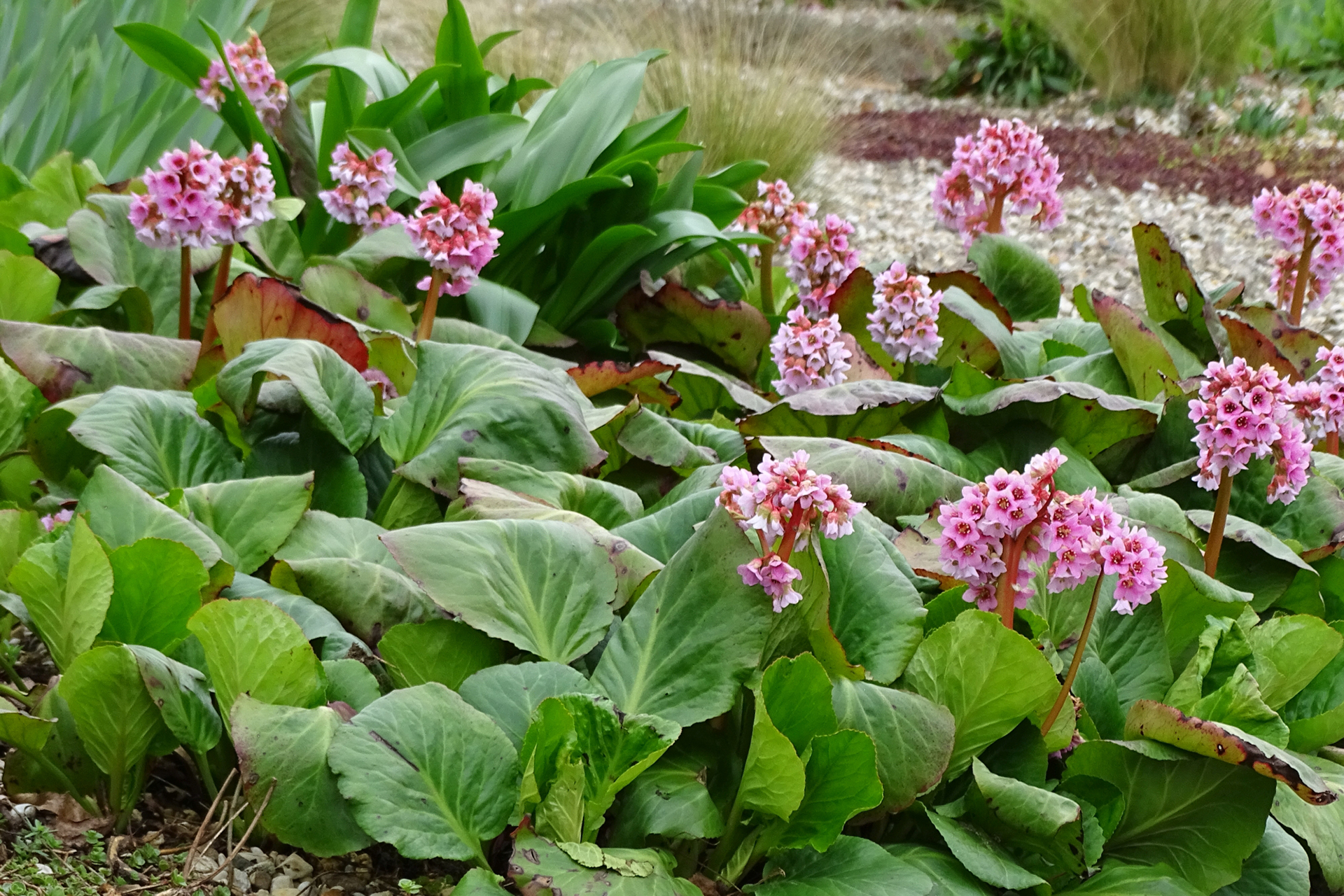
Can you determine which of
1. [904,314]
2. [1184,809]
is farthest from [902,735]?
[904,314]

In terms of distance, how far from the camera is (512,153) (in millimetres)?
3316

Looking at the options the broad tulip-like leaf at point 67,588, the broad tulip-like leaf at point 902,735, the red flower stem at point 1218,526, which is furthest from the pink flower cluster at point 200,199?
the red flower stem at point 1218,526

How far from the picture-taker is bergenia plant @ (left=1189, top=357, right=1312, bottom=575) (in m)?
1.76

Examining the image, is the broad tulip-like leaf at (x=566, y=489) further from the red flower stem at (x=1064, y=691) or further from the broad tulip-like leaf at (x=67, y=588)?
the red flower stem at (x=1064, y=691)

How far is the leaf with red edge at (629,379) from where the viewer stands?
2.40 meters

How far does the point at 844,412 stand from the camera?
215 cm

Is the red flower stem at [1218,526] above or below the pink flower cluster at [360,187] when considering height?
below

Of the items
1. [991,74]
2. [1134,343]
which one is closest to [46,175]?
[1134,343]

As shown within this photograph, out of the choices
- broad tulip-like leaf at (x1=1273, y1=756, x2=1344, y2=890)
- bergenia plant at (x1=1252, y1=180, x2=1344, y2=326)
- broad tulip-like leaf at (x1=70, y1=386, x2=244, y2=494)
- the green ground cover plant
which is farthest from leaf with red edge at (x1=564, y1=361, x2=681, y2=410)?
bergenia plant at (x1=1252, y1=180, x2=1344, y2=326)

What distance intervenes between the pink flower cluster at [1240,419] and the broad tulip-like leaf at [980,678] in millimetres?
452

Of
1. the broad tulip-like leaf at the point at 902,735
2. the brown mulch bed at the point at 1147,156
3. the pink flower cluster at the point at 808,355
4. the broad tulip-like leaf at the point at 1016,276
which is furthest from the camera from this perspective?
the brown mulch bed at the point at 1147,156

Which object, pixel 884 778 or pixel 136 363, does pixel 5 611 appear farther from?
pixel 884 778

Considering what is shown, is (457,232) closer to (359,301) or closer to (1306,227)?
(359,301)

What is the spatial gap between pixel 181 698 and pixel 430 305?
3.65ft
